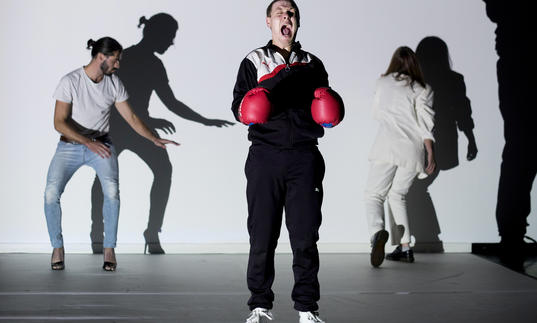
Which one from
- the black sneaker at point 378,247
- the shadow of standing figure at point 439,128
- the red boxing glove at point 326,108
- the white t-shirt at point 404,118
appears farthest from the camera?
the shadow of standing figure at point 439,128

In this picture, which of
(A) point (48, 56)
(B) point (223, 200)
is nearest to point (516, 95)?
(B) point (223, 200)

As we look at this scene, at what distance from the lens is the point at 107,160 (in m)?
4.43

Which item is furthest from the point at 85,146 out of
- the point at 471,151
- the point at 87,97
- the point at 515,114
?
the point at 515,114

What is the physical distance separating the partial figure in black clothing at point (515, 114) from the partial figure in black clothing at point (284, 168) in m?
2.88

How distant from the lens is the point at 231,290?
3.88 m

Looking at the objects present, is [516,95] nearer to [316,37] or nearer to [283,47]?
[316,37]

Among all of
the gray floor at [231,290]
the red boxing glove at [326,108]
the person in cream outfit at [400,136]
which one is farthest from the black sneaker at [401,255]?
the red boxing glove at [326,108]

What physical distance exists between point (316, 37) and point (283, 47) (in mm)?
2260

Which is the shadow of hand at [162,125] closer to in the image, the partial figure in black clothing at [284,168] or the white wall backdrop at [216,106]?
the white wall backdrop at [216,106]

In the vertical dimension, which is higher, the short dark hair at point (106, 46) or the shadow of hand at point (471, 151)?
the short dark hair at point (106, 46)

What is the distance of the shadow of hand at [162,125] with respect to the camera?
526cm

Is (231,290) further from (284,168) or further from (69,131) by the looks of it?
(69,131)

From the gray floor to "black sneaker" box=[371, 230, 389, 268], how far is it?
2.5 inches

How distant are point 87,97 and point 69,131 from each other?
26 cm
